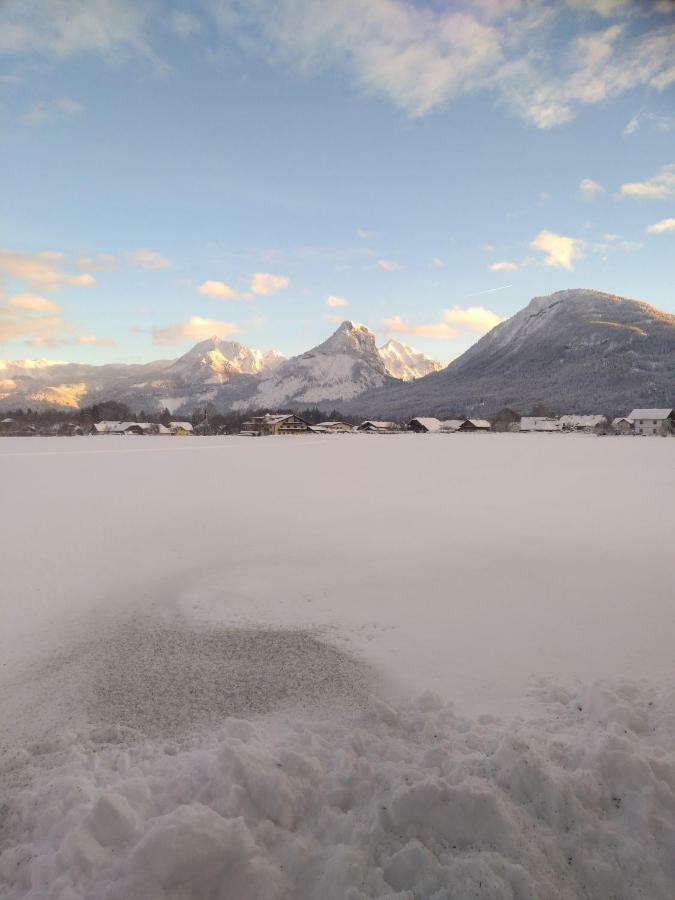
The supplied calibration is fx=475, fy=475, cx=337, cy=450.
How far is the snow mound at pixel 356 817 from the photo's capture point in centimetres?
332

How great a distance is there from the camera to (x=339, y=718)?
5309 mm

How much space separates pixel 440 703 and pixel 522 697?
103 centimetres

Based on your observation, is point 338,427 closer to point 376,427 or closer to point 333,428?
point 333,428

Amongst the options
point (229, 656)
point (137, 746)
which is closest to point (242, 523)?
point (229, 656)

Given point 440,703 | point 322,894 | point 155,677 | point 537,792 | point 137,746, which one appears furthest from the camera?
point 155,677

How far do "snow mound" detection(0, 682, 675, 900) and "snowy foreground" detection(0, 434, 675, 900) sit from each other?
0.02 m

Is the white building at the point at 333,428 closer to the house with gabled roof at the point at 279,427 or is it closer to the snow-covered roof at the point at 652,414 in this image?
the house with gabled roof at the point at 279,427

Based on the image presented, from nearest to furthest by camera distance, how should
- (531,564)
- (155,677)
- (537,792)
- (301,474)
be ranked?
(537,792) < (155,677) < (531,564) < (301,474)

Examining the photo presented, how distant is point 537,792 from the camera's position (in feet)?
13.1

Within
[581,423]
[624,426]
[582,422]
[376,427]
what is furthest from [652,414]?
[376,427]

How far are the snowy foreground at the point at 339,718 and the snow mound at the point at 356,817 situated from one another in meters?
0.02

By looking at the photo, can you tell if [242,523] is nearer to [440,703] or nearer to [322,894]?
[440,703]

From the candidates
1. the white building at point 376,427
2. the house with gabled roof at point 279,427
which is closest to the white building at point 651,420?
the white building at point 376,427

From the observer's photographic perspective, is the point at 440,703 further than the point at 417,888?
Yes
